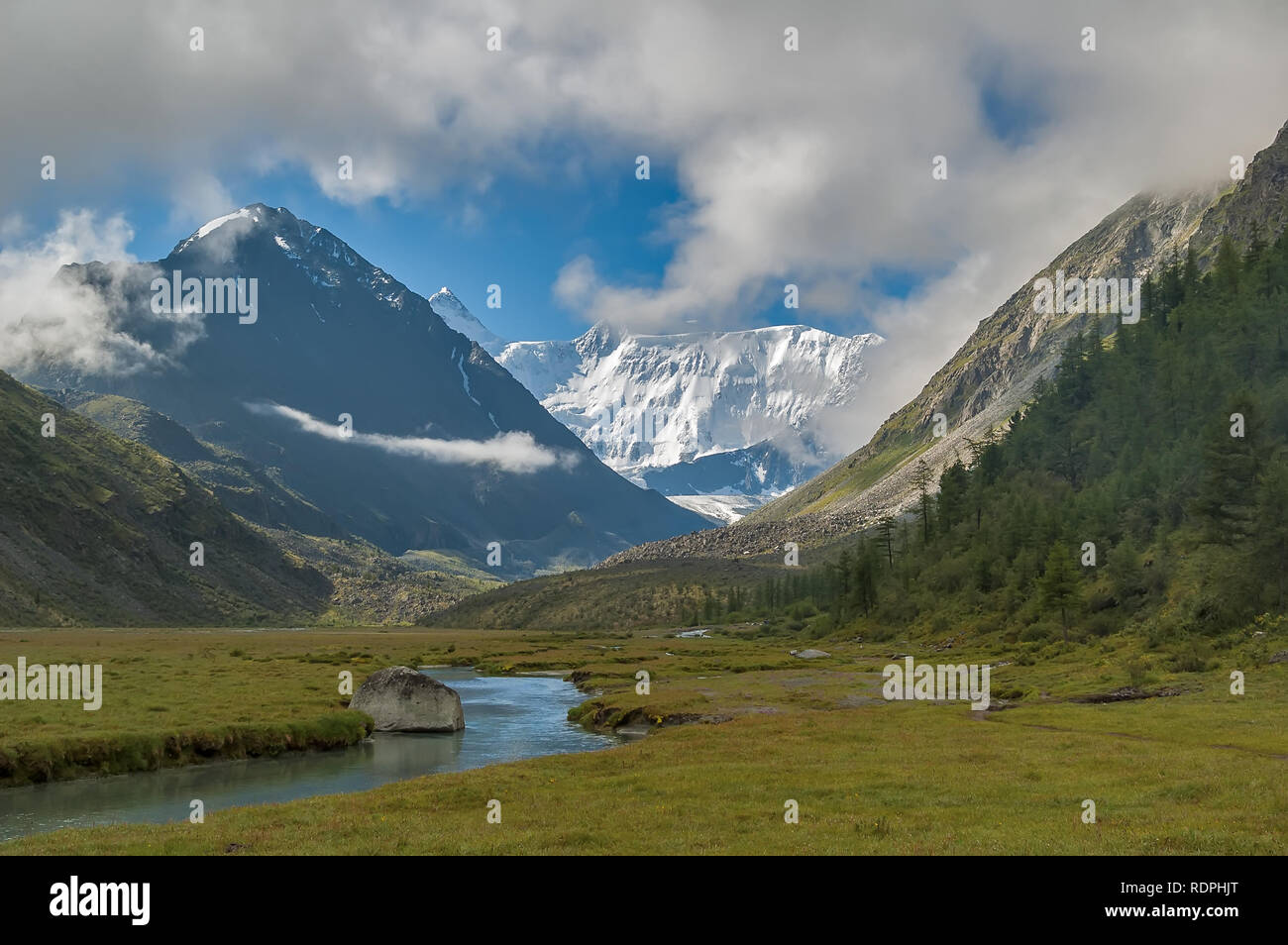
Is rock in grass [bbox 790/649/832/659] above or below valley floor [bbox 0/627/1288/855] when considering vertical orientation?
below

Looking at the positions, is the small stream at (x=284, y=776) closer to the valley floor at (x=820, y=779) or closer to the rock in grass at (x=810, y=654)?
the valley floor at (x=820, y=779)

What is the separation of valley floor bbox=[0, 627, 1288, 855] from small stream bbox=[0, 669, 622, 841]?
453 centimetres

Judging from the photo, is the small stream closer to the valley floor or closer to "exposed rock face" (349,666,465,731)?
"exposed rock face" (349,666,465,731)

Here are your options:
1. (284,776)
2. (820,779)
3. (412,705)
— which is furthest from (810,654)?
(820,779)

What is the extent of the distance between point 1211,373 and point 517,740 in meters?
125

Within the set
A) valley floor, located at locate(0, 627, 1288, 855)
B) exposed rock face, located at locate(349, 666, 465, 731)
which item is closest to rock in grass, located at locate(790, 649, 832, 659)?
valley floor, located at locate(0, 627, 1288, 855)

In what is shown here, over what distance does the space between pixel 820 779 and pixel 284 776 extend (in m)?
30.0

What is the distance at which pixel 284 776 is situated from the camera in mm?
48875

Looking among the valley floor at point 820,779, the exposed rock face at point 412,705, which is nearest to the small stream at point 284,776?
the exposed rock face at point 412,705

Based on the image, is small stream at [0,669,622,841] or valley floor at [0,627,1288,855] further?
small stream at [0,669,622,841]

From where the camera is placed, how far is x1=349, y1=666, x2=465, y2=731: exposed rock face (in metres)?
66.8
